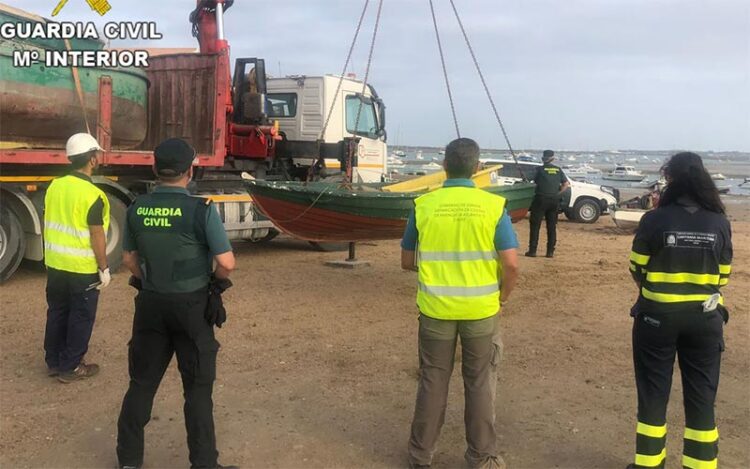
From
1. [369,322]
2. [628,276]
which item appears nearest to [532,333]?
[369,322]

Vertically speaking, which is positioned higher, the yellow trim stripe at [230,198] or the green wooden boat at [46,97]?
the green wooden boat at [46,97]

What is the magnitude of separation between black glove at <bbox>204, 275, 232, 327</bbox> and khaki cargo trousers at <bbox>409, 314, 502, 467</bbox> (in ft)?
3.37

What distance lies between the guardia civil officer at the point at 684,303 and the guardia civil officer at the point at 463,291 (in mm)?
693

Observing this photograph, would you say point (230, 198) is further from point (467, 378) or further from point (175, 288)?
point (467, 378)

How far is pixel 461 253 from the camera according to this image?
3316 mm

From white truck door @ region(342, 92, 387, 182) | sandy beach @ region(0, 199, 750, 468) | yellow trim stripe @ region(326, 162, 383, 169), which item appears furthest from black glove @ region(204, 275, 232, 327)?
yellow trim stripe @ region(326, 162, 383, 169)

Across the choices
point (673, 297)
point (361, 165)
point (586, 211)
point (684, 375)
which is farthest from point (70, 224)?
point (586, 211)

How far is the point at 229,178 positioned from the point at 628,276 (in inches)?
242

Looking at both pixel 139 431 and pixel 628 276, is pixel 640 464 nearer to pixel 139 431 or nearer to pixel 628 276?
pixel 139 431

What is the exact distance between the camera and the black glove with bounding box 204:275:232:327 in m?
3.21

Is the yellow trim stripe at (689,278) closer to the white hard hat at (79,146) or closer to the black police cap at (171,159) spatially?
the black police cap at (171,159)

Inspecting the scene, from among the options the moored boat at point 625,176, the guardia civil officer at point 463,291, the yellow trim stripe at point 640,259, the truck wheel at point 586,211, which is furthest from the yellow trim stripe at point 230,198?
the moored boat at point 625,176

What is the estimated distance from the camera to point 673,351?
10.8ft

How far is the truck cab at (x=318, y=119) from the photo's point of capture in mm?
11023
